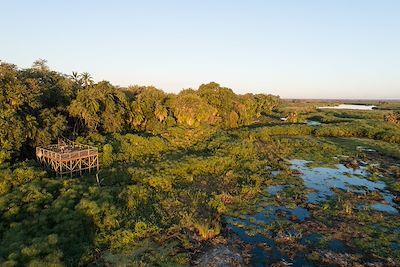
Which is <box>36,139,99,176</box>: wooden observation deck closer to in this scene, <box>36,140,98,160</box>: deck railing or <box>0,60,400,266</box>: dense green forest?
<box>36,140,98,160</box>: deck railing

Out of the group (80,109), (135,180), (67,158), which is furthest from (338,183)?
(80,109)

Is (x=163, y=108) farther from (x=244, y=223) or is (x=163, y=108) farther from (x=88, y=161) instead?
(x=244, y=223)

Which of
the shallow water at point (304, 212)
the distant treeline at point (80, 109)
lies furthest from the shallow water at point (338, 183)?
the distant treeline at point (80, 109)

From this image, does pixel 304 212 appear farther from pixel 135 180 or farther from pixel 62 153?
pixel 62 153

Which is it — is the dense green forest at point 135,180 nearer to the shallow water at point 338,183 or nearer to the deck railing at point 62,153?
the deck railing at point 62,153

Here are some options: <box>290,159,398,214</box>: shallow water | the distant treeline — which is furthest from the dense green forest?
<box>290,159,398,214</box>: shallow water

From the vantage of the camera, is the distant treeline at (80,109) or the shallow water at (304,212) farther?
the distant treeline at (80,109)

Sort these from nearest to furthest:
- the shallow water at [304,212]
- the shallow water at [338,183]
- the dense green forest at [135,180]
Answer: the dense green forest at [135,180] < the shallow water at [304,212] < the shallow water at [338,183]
